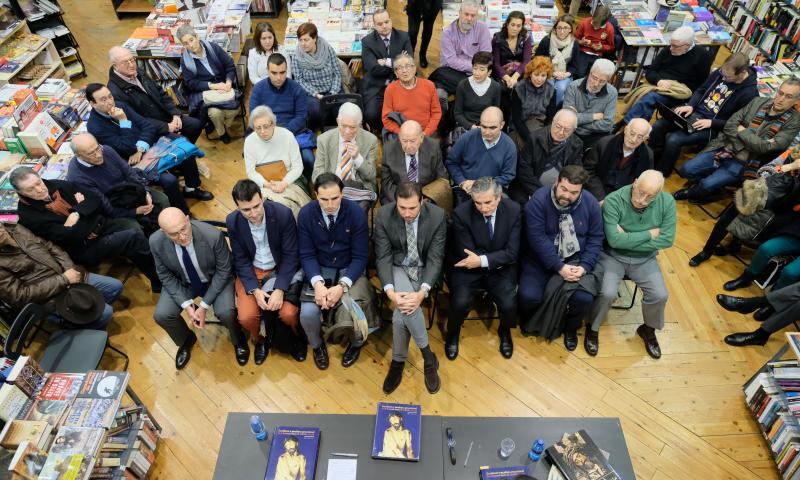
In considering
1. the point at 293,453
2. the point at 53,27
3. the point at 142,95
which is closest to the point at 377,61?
the point at 142,95

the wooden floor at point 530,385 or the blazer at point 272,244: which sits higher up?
the blazer at point 272,244

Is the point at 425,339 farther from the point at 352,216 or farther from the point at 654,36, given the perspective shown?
the point at 654,36

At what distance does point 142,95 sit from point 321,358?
3.32m

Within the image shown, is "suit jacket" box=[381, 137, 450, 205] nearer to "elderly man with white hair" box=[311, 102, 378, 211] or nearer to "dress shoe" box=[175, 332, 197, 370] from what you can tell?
"elderly man with white hair" box=[311, 102, 378, 211]

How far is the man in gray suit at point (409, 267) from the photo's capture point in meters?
3.77

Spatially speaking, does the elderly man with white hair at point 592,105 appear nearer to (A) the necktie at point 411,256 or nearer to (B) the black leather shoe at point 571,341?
(B) the black leather shoe at point 571,341

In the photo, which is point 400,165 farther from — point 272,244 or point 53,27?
point 53,27

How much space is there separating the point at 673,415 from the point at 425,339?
1889mm

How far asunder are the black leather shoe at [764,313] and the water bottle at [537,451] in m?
2.87

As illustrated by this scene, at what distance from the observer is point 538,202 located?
154 inches

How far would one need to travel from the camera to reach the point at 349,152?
14.7 feet

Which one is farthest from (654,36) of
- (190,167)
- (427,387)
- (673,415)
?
(190,167)

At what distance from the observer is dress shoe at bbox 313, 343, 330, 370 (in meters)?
4.05

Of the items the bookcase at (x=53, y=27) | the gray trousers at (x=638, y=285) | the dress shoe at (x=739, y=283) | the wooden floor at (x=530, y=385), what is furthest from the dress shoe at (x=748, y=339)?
the bookcase at (x=53, y=27)
